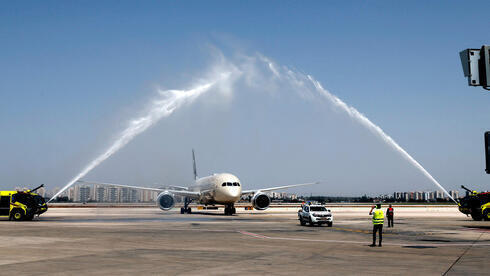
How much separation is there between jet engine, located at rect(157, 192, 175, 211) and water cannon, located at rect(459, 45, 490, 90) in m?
57.9

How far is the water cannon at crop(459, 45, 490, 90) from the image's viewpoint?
6723 millimetres

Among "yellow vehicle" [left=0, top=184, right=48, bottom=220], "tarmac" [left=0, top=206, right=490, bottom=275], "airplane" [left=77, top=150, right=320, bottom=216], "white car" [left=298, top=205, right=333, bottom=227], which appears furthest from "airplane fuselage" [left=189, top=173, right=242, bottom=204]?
"tarmac" [left=0, top=206, right=490, bottom=275]

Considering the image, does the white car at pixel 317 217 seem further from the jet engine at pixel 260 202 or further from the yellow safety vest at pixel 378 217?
the jet engine at pixel 260 202

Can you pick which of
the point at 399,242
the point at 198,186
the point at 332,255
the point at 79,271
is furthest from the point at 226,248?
the point at 198,186

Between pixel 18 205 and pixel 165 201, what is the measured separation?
23.0 metres

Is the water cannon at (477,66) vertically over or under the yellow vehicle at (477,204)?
over

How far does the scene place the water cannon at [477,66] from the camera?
22.1 ft

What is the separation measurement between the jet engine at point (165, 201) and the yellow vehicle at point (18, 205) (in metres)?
20.8

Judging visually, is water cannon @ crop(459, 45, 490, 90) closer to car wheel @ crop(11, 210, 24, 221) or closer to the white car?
the white car

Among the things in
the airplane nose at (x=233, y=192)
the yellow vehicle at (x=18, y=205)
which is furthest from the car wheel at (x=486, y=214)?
the yellow vehicle at (x=18, y=205)

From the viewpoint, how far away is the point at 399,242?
22.9 metres

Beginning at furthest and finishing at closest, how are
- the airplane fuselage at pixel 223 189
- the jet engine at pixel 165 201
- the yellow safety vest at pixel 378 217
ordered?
1. the jet engine at pixel 165 201
2. the airplane fuselage at pixel 223 189
3. the yellow safety vest at pixel 378 217

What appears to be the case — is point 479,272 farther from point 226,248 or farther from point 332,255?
point 226,248

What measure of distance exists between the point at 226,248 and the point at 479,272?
32.2ft
